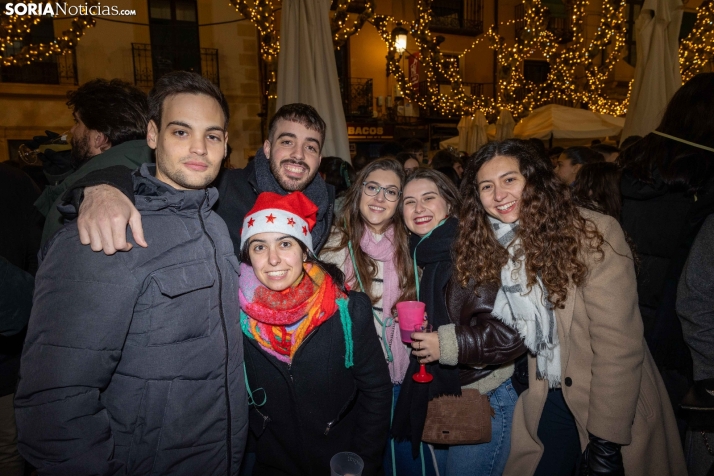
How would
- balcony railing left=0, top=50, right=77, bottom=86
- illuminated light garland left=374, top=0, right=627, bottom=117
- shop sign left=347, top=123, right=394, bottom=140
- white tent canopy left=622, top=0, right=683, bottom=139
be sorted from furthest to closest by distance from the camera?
shop sign left=347, top=123, right=394, bottom=140
balcony railing left=0, top=50, right=77, bottom=86
illuminated light garland left=374, top=0, right=627, bottom=117
white tent canopy left=622, top=0, right=683, bottom=139

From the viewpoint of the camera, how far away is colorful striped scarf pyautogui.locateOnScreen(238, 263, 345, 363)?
1.96 m

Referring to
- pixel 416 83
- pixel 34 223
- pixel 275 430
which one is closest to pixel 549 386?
pixel 275 430

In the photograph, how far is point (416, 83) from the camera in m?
17.9

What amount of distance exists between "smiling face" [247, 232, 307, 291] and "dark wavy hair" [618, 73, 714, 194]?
2.36m

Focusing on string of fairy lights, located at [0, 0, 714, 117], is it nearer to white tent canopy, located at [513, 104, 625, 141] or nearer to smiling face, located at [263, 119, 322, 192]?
white tent canopy, located at [513, 104, 625, 141]

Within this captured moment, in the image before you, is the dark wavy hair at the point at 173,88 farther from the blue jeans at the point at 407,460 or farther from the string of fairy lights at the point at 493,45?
the string of fairy lights at the point at 493,45

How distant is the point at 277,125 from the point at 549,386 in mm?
2437

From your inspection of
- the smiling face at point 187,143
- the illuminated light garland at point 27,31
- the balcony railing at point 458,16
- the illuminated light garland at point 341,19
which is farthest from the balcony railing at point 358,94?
the smiling face at point 187,143

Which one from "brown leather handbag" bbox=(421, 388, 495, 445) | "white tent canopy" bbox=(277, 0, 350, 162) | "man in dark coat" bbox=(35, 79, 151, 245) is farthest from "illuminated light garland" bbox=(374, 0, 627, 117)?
"brown leather handbag" bbox=(421, 388, 495, 445)

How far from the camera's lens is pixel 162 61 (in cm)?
1405

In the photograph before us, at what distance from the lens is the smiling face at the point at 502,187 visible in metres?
2.24

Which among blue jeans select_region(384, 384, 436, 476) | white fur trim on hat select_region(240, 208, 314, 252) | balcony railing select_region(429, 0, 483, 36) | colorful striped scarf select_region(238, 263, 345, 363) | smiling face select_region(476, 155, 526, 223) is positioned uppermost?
balcony railing select_region(429, 0, 483, 36)

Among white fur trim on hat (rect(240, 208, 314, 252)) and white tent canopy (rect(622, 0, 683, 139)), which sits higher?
white tent canopy (rect(622, 0, 683, 139))

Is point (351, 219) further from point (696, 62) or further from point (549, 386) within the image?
point (696, 62)
